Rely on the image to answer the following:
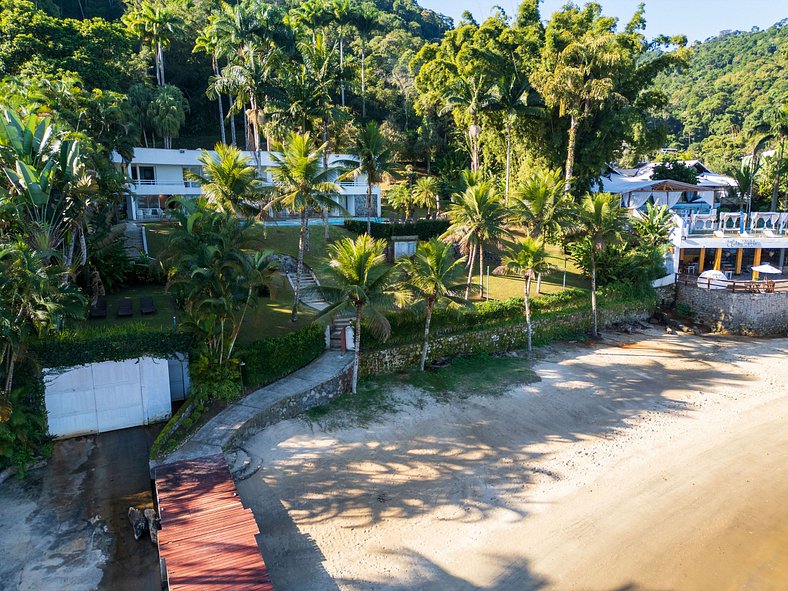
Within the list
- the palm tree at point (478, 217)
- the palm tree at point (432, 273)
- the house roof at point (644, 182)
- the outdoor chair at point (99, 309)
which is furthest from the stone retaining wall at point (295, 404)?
the house roof at point (644, 182)

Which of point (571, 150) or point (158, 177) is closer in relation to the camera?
point (571, 150)

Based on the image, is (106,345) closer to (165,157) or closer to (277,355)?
(277,355)

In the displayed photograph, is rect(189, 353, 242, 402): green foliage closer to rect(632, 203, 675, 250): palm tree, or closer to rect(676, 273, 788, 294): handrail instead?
rect(632, 203, 675, 250): palm tree

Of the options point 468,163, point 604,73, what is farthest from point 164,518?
point 468,163

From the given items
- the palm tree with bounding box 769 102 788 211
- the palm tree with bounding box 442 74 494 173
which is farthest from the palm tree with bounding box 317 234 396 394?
the palm tree with bounding box 769 102 788 211

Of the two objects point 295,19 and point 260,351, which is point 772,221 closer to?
point 260,351

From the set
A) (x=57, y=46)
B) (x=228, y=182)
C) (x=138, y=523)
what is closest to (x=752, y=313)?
(x=228, y=182)
